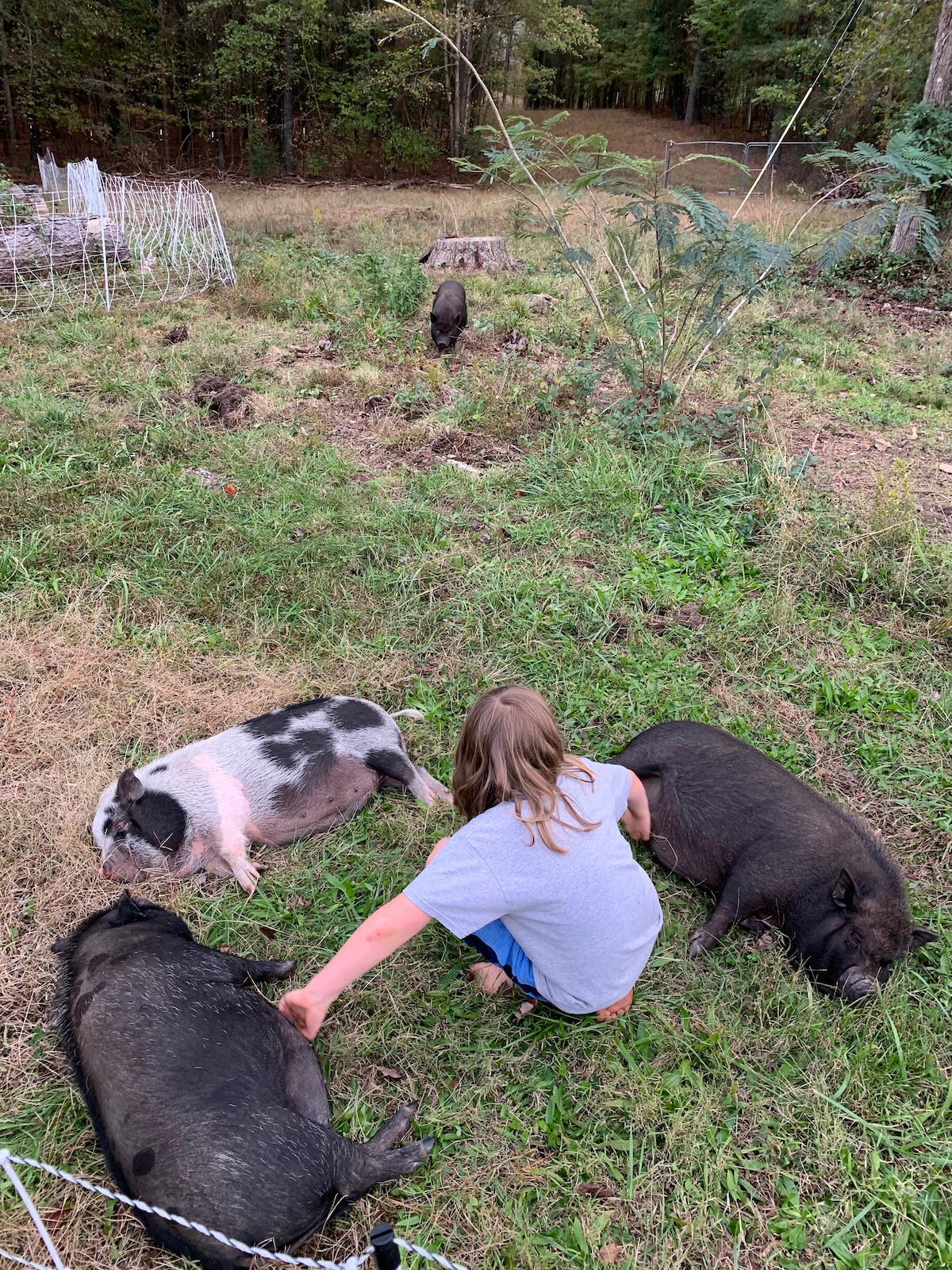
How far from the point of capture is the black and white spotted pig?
2971 millimetres

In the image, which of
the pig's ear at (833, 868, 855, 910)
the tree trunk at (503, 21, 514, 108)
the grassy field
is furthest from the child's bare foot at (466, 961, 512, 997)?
the tree trunk at (503, 21, 514, 108)

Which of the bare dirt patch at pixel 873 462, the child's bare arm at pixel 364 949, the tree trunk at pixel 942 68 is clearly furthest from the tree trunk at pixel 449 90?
the child's bare arm at pixel 364 949

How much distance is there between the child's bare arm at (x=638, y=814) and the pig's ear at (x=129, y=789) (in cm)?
182

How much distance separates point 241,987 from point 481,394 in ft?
16.0

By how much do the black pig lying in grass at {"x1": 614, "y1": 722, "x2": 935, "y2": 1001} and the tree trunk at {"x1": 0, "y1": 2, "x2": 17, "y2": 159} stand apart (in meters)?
27.3

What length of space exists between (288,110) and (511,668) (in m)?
28.3

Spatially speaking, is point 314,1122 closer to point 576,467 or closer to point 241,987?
point 241,987

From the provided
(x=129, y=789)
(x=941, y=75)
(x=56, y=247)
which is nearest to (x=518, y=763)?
(x=129, y=789)

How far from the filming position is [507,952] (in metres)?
2.42

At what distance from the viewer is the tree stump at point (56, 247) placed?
8.81 m

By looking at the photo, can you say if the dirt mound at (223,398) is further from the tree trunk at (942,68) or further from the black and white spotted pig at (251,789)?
the tree trunk at (942,68)

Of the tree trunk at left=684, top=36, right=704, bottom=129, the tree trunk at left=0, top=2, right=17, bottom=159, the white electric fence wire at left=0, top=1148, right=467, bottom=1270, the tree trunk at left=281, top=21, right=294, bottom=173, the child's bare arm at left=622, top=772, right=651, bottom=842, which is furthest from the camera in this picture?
the tree trunk at left=684, top=36, right=704, bottom=129

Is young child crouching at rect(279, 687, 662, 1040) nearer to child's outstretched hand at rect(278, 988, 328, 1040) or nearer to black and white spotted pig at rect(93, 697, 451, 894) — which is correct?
child's outstretched hand at rect(278, 988, 328, 1040)

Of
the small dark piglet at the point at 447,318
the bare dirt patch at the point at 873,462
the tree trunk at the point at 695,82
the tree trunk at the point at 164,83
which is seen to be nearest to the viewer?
the bare dirt patch at the point at 873,462
